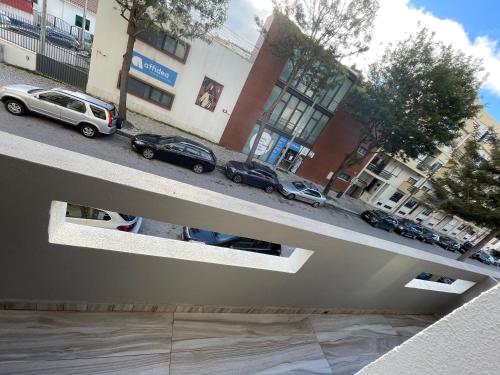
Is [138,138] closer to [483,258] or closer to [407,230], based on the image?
[407,230]

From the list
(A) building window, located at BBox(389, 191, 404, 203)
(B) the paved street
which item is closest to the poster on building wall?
(B) the paved street

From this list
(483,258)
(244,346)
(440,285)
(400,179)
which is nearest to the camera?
(244,346)

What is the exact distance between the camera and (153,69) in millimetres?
13227

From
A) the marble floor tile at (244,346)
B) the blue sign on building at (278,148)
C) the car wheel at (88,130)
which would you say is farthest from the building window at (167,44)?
the marble floor tile at (244,346)

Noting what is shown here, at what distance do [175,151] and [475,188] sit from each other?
34.6 feet

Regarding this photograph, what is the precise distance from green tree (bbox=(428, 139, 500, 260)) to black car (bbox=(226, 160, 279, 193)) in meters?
7.21

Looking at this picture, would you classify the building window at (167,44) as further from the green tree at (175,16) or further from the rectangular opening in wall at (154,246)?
the rectangular opening in wall at (154,246)

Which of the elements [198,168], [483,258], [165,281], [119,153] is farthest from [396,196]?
[165,281]

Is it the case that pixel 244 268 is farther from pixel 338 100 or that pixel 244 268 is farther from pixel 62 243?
pixel 338 100

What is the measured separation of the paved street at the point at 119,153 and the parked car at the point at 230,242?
1.05 meters

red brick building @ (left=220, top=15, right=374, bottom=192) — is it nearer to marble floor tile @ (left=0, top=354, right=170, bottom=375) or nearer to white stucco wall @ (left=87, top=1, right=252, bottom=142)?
white stucco wall @ (left=87, top=1, right=252, bottom=142)

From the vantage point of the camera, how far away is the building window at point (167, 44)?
1242 cm

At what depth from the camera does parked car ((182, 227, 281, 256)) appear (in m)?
4.95

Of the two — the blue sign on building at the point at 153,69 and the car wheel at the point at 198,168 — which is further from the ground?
the blue sign on building at the point at 153,69
